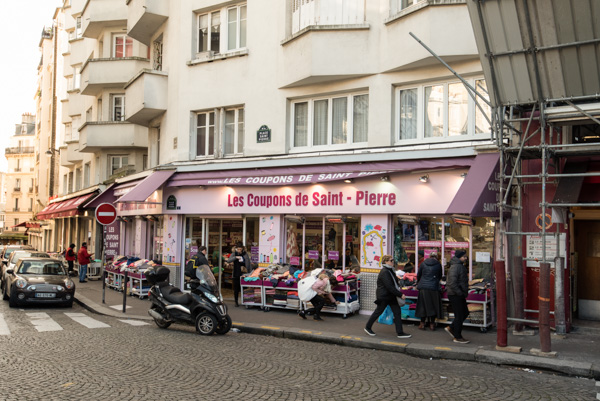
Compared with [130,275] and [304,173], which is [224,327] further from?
[130,275]

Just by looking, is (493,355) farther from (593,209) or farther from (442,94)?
(442,94)

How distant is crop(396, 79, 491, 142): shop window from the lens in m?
12.4

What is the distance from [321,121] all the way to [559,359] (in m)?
8.40

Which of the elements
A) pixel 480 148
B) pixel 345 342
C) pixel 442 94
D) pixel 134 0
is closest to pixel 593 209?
→ pixel 480 148

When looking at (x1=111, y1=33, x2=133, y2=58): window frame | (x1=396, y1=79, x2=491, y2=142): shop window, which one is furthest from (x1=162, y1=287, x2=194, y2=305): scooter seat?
(x1=111, y1=33, x2=133, y2=58): window frame

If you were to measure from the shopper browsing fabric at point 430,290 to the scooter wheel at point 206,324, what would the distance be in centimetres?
417

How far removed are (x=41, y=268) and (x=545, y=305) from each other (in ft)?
45.5

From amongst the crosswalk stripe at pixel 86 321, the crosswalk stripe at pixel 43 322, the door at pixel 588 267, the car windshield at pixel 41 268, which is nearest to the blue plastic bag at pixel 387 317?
the door at pixel 588 267

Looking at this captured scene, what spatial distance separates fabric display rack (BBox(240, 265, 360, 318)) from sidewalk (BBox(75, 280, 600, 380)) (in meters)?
0.21

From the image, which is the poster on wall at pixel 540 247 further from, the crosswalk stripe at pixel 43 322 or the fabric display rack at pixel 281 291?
the crosswalk stripe at pixel 43 322

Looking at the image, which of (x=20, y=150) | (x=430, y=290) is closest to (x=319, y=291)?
(x=430, y=290)

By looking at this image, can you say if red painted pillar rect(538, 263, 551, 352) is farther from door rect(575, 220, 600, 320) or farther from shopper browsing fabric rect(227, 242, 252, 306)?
Answer: shopper browsing fabric rect(227, 242, 252, 306)

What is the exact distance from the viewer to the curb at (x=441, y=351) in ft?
27.4

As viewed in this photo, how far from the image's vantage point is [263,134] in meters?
15.5
